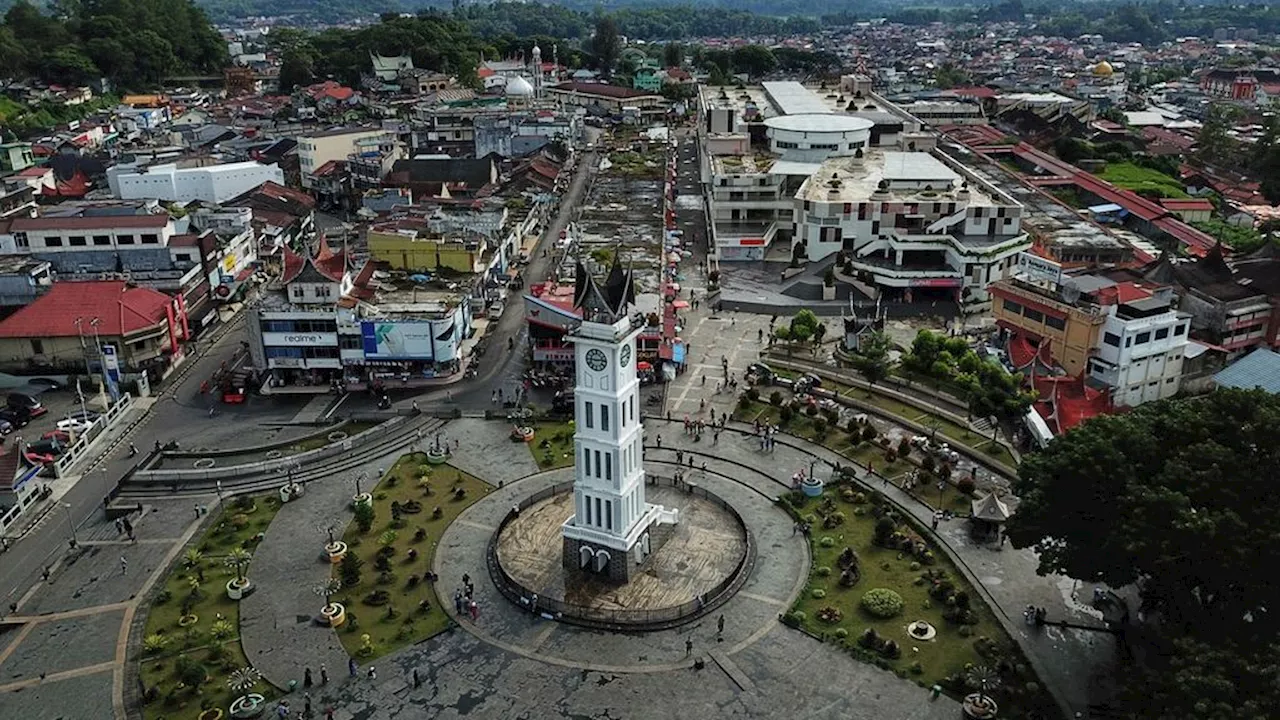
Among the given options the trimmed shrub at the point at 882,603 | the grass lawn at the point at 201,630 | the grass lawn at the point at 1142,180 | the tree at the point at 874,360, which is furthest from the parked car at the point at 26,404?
the grass lawn at the point at 1142,180

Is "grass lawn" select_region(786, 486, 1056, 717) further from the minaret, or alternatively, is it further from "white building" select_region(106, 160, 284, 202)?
the minaret

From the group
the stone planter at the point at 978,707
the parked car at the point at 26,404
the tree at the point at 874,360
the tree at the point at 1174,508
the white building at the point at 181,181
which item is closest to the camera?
the tree at the point at 1174,508

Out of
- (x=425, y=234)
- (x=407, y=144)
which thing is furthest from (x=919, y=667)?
(x=407, y=144)

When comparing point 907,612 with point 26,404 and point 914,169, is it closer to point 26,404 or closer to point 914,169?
point 26,404

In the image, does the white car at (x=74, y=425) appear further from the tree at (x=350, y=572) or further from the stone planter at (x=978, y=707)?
the stone planter at (x=978, y=707)

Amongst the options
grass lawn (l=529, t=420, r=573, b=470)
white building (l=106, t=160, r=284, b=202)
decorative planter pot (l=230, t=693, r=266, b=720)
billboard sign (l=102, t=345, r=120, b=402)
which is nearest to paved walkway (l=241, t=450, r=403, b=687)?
decorative planter pot (l=230, t=693, r=266, b=720)

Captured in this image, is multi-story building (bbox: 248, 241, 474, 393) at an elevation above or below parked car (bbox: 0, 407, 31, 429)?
above
